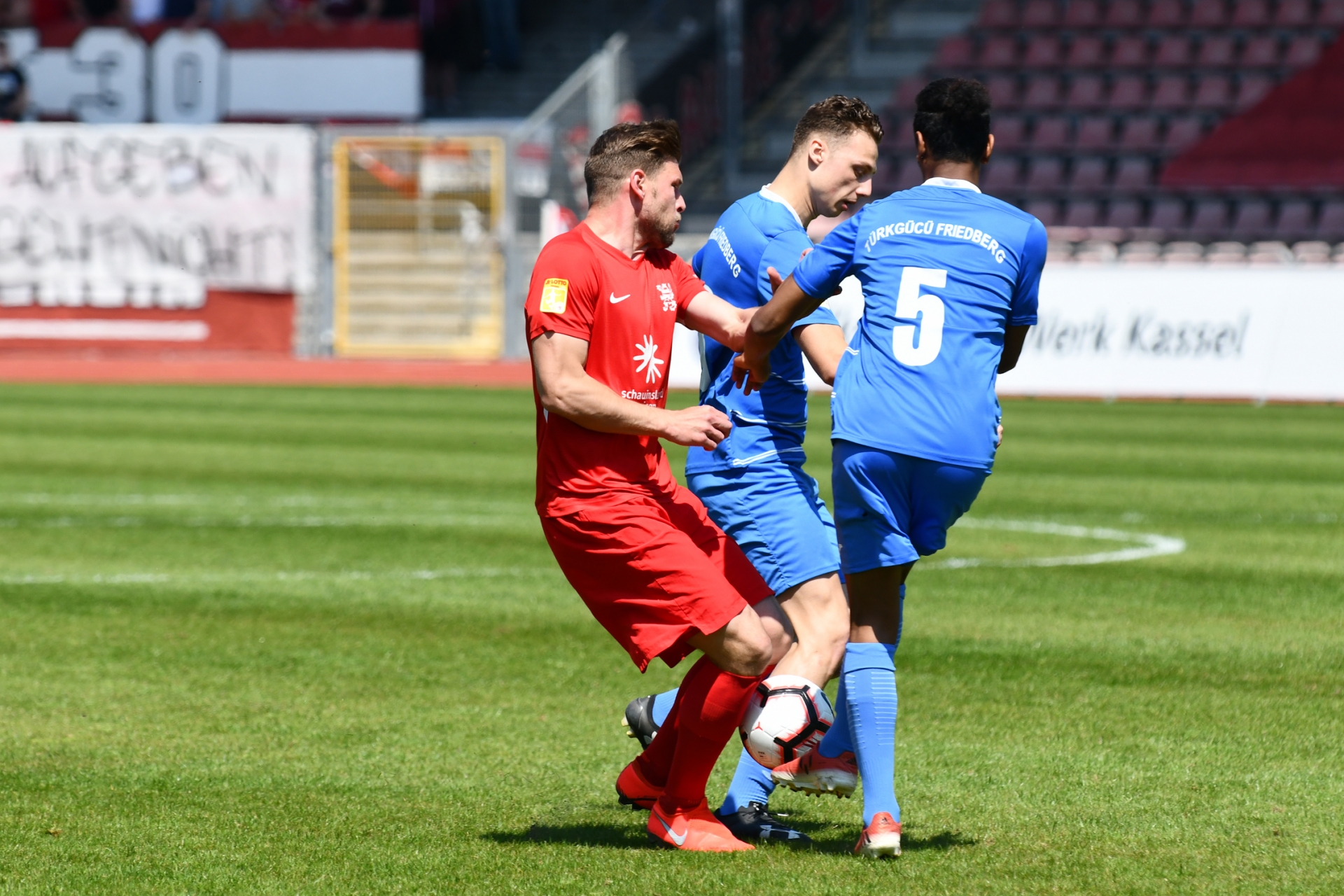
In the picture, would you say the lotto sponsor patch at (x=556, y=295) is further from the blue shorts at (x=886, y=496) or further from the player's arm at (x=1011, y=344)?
the player's arm at (x=1011, y=344)

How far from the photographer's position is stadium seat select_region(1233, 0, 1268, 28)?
32.3m

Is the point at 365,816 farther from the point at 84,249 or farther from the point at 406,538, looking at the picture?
the point at 84,249

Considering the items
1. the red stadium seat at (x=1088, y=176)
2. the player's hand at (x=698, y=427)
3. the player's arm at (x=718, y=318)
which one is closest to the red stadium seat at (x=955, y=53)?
the red stadium seat at (x=1088, y=176)

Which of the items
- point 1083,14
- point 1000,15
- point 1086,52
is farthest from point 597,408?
point 1000,15

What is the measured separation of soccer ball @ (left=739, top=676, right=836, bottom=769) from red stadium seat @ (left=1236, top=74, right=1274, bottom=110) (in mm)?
28535

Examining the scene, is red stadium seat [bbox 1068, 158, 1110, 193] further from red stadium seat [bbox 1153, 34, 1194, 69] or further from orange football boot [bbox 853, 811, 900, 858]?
orange football boot [bbox 853, 811, 900, 858]

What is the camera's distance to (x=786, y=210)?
544cm

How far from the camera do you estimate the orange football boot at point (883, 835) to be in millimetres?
4703

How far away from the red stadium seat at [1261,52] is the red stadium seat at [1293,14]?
1.63 ft

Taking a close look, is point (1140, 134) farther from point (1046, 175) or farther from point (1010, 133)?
point (1010, 133)

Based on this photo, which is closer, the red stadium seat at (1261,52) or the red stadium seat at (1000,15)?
the red stadium seat at (1261,52)

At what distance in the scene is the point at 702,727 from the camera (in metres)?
5.09

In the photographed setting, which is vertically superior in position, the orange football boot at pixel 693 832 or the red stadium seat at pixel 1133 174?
the red stadium seat at pixel 1133 174

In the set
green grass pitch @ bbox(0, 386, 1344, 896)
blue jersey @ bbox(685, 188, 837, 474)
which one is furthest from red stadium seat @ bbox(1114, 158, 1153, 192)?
blue jersey @ bbox(685, 188, 837, 474)
